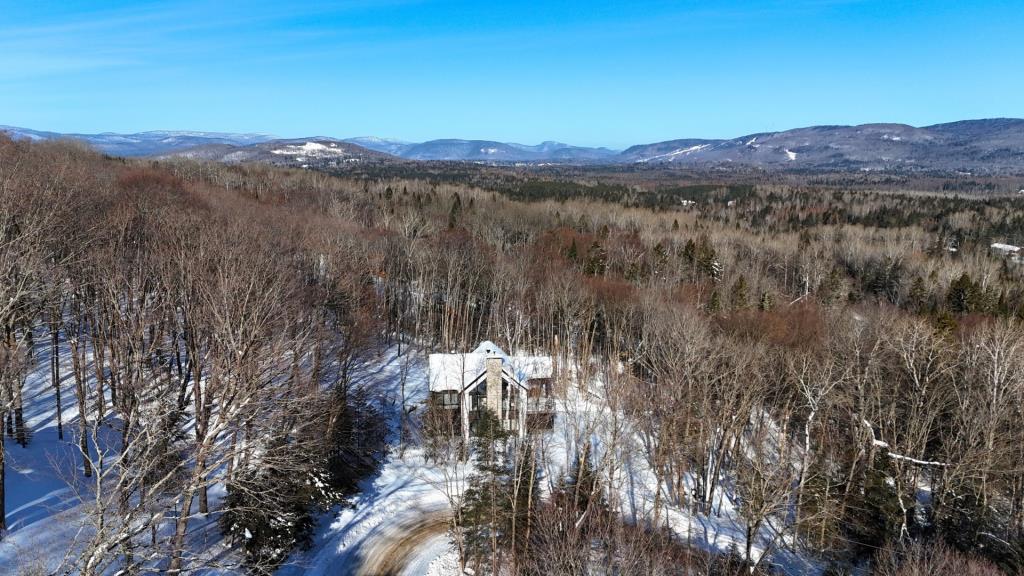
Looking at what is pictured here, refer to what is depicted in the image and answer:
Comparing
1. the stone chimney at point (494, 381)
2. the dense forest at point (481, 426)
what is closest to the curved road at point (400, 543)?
the dense forest at point (481, 426)

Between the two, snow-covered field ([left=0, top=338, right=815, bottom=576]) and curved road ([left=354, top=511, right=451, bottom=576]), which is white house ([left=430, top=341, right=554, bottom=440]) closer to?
snow-covered field ([left=0, top=338, right=815, bottom=576])

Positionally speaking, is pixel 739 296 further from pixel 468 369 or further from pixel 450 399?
pixel 450 399

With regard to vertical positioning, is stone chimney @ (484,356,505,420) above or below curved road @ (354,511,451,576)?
above

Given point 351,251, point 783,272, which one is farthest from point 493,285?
point 783,272

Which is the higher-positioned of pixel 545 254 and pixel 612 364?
pixel 545 254

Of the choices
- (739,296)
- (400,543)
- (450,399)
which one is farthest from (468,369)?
(739,296)

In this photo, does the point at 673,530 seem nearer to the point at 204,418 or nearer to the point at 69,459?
the point at 204,418

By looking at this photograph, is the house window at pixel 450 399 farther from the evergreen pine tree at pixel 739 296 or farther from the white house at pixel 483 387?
the evergreen pine tree at pixel 739 296

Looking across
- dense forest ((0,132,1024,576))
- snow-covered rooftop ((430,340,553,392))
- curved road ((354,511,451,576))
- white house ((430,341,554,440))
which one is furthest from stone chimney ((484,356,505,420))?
curved road ((354,511,451,576))
